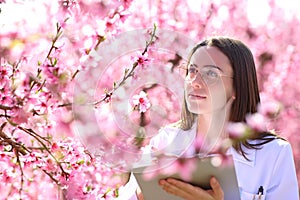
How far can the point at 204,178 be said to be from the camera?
5.99ft

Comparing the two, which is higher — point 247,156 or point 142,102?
point 142,102

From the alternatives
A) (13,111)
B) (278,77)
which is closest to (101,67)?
(13,111)

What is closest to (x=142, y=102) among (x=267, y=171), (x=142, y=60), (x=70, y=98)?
(x=142, y=60)

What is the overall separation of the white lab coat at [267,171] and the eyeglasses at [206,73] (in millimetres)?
272

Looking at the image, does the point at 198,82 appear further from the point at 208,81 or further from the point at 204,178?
the point at 204,178

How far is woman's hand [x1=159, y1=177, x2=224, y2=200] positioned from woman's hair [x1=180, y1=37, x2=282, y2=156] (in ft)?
0.77

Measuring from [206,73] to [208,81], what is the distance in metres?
0.03

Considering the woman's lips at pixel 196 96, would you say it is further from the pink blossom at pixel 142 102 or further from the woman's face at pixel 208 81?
the pink blossom at pixel 142 102

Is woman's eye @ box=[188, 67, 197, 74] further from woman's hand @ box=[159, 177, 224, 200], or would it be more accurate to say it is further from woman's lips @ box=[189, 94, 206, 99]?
woman's hand @ box=[159, 177, 224, 200]

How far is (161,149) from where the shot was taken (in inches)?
81.1

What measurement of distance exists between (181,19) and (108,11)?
3.06 meters

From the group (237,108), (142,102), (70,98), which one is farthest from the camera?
(70,98)

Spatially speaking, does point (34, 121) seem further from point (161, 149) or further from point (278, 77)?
point (278, 77)

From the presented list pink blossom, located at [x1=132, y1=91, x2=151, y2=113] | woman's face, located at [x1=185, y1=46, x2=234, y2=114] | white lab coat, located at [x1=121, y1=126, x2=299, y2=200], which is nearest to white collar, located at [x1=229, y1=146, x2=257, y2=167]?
white lab coat, located at [x1=121, y1=126, x2=299, y2=200]
